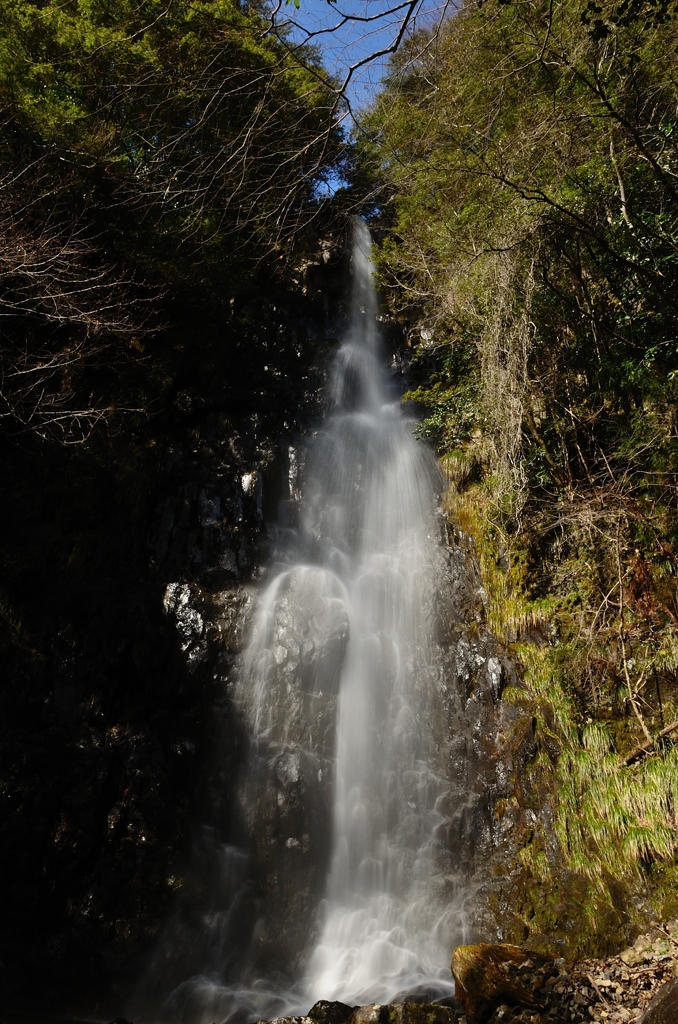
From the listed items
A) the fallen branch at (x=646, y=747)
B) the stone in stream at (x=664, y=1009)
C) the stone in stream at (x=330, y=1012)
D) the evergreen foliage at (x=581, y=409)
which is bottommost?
the stone in stream at (x=330, y=1012)

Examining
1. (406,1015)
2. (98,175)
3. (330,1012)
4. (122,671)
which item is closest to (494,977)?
(406,1015)

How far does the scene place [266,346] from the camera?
10742mm

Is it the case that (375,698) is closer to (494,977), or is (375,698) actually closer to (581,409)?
(494,977)

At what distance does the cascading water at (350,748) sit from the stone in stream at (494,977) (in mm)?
689

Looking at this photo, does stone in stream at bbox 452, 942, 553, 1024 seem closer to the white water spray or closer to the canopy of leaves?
the white water spray

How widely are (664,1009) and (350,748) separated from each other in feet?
11.9

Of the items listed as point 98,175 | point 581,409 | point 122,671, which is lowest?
point 122,671

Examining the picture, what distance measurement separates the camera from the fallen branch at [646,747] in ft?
18.1

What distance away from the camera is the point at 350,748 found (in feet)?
22.3

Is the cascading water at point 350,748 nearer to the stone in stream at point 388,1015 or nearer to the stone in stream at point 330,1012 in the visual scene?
the stone in stream at point 330,1012

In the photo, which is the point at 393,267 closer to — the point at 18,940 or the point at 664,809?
the point at 664,809

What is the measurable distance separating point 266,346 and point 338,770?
A: 6945 mm

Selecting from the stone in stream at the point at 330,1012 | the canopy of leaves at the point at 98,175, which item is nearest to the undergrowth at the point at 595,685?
the stone in stream at the point at 330,1012

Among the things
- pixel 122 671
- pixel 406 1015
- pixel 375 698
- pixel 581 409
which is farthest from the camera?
pixel 581 409
